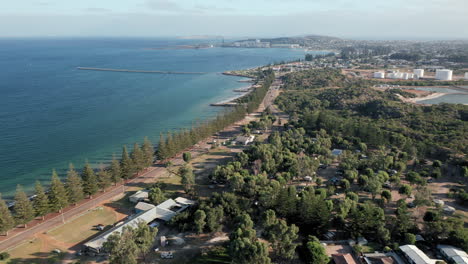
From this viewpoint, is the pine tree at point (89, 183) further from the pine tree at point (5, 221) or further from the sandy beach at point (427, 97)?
the sandy beach at point (427, 97)

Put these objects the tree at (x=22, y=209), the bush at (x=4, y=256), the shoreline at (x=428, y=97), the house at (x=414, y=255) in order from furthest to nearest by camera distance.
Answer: the shoreline at (x=428, y=97), the tree at (x=22, y=209), the bush at (x=4, y=256), the house at (x=414, y=255)

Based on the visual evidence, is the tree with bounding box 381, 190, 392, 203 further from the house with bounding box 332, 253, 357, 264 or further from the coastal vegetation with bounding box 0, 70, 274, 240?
the coastal vegetation with bounding box 0, 70, 274, 240

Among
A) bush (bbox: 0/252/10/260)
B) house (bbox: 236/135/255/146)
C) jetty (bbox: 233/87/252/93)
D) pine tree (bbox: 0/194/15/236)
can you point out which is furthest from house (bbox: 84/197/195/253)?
jetty (bbox: 233/87/252/93)

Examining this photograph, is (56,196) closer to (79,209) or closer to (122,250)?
(79,209)

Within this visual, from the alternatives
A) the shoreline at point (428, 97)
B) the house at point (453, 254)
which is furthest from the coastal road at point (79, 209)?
the shoreline at point (428, 97)

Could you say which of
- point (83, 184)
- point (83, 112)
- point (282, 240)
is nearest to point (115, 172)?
point (83, 184)

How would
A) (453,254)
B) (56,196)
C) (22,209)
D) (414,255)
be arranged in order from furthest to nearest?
(56,196)
(22,209)
(453,254)
(414,255)
